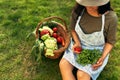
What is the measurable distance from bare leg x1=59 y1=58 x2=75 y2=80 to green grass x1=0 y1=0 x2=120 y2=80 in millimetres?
212

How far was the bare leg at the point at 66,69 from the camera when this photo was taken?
123 inches

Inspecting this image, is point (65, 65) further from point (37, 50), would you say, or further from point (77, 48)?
point (37, 50)

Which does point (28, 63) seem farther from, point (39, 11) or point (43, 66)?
point (39, 11)

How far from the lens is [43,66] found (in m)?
3.51

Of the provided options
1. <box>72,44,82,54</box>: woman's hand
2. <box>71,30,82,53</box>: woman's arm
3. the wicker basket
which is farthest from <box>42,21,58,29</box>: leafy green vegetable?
<box>72,44,82,54</box>: woman's hand

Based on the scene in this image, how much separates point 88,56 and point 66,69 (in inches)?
11.6

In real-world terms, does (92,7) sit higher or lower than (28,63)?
higher

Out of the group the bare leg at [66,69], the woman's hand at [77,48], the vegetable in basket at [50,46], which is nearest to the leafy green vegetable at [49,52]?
the vegetable in basket at [50,46]

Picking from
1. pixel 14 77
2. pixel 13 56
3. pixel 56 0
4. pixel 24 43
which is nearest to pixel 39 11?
pixel 56 0

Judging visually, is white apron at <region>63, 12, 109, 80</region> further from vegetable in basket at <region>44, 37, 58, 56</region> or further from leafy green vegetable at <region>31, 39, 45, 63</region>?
leafy green vegetable at <region>31, 39, 45, 63</region>

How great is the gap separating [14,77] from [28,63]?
0.90 ft

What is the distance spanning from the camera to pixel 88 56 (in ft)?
10.2

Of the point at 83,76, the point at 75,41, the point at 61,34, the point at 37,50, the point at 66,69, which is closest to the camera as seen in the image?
the point at 83,76

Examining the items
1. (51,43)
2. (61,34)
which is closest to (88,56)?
(51,43)
